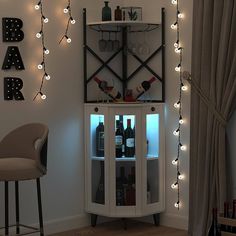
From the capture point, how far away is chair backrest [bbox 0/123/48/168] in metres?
4.43

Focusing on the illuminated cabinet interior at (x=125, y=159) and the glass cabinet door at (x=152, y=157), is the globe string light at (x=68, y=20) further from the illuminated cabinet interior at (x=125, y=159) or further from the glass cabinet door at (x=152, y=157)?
the glass cabinet door at (x=152, y=157)

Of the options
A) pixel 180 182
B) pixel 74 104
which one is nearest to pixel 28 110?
pixel 74 104

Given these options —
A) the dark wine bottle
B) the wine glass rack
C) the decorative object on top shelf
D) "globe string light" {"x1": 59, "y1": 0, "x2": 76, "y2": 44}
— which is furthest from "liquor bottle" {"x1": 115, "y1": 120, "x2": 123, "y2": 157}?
the decorative object on top shelf

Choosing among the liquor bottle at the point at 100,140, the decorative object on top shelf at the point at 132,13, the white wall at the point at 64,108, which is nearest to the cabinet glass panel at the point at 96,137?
the liquor bottle at the point at 100,140

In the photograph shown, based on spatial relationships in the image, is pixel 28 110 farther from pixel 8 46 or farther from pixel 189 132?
pixel 189 132

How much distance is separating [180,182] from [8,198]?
4.86 ft

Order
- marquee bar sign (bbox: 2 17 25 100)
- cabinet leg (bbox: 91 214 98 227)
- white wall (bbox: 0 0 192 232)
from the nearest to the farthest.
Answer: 1. marquee bar sign (bbox: 2 17 25 100)
2. white wall (bbox: 0 0 192 232)
3. cabinet leg (bbox: 91 214 98 227)

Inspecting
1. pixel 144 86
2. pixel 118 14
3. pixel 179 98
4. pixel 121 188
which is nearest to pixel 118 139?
pixel 121 188

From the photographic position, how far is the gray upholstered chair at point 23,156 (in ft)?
13.3

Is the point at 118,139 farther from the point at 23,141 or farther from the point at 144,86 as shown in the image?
the point at 23,141

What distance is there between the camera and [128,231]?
5.27 meters

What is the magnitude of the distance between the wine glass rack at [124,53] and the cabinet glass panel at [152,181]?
1.84ft

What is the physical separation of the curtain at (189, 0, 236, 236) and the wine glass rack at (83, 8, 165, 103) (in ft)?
1.66

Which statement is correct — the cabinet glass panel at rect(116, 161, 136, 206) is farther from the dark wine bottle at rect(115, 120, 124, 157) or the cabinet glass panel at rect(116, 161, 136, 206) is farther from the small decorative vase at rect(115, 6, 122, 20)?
the small decorative vase at rect(115, 6, 122, 20)
